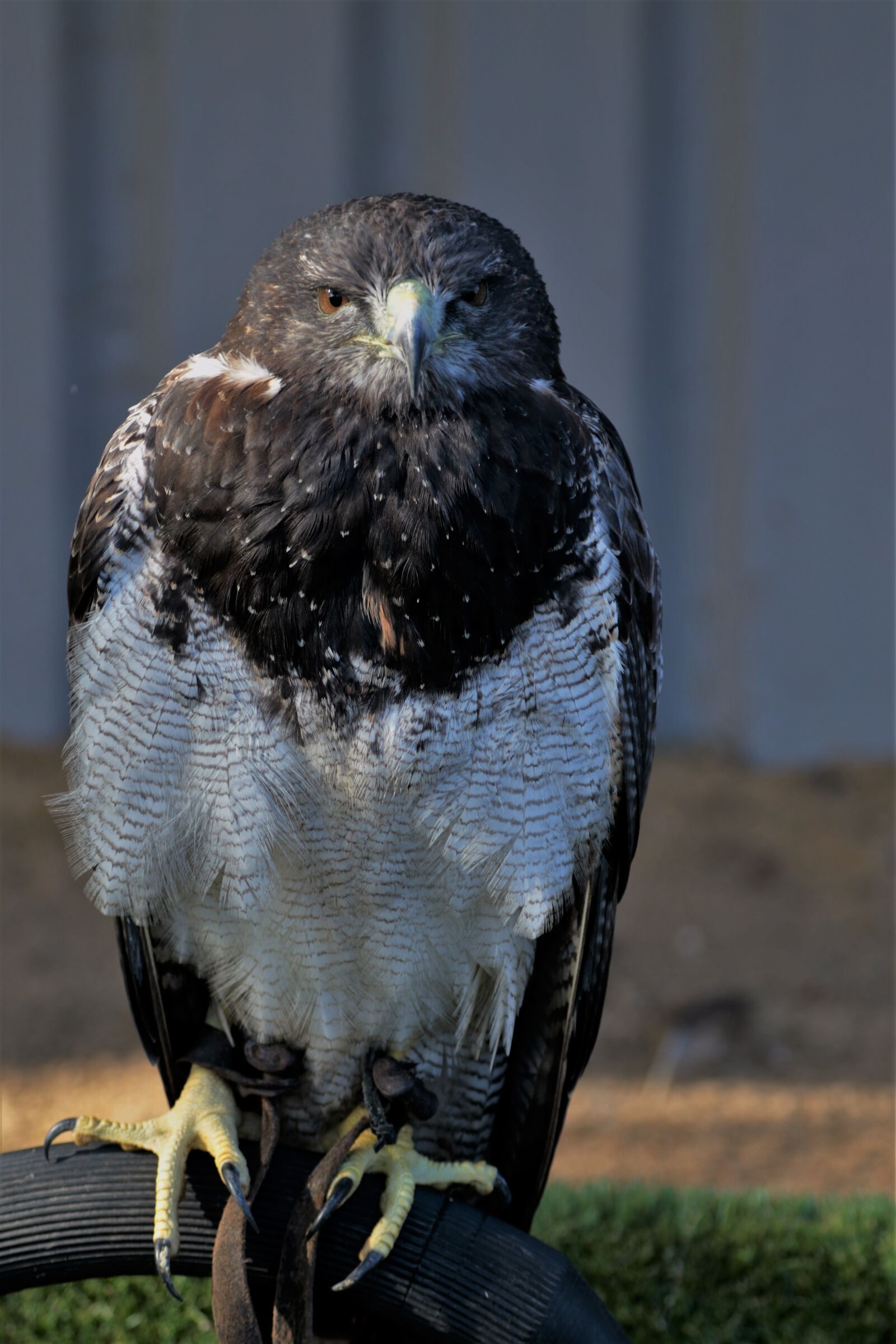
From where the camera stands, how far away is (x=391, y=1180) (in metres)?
2.30

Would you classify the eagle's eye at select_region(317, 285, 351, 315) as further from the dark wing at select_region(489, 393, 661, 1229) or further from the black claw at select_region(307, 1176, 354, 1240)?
the black claw at select_region(307, 1176, 354, 1240)

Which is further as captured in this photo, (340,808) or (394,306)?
(340,808)

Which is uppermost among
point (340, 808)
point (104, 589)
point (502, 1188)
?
point (104, 589)

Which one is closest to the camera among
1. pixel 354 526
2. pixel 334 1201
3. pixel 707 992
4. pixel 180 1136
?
pixel 354 526

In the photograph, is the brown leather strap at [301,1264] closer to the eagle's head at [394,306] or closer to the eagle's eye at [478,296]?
the eagle's head at [394,306]

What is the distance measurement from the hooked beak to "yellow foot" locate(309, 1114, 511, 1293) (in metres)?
1.19

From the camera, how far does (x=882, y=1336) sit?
2.92 meters

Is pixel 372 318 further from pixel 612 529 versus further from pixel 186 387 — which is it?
pixel 612 529

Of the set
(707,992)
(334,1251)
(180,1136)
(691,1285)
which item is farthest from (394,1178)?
(707,992)

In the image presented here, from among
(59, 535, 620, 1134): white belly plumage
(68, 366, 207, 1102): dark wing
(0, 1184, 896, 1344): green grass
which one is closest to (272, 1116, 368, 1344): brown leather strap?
(59, 535, 620, 1134): white belly plumage

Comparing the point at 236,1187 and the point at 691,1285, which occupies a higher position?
the point at 236,1187

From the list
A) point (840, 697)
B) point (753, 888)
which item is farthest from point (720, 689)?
point (753, 888)

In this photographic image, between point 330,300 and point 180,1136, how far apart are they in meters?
1.32

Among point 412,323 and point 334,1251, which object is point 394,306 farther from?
point 334,1251
